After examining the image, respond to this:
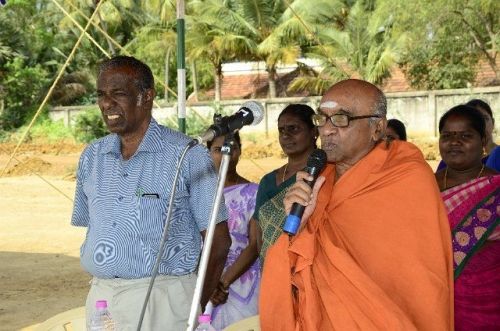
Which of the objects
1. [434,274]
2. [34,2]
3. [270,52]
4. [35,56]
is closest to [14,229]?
[434,274]

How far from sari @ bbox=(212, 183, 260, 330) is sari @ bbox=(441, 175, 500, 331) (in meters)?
1.17

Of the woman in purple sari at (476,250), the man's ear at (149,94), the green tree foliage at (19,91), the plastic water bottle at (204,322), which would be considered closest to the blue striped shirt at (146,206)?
the man's ear at (149,94)

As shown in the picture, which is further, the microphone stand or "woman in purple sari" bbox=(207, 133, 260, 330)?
"woman in purple sari" bbox=(207, 133, 260, 330)

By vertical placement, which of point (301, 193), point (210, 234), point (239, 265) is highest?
point (301, 193)

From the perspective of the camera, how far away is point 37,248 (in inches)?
449

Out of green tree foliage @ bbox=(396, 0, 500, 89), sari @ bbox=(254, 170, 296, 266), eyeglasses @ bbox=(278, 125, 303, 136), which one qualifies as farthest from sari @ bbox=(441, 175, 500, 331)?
green tree foliage @ bbox=(396, 0, 500, 89)

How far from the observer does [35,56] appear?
1363 inches

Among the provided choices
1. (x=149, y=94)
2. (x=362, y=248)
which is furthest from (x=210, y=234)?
(x=149, y=94)

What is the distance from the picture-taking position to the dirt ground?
8.02 meters

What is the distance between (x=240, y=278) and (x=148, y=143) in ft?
4.99

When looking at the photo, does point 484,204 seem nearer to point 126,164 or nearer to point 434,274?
point 434,274

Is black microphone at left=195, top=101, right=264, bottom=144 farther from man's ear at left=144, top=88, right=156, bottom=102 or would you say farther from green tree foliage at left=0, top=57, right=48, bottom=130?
green tree foliage at left=0, top=57, right=48, bottom=130

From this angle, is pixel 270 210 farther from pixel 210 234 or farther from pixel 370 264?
pixel 210 234

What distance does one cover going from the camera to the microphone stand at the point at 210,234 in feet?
7.80
